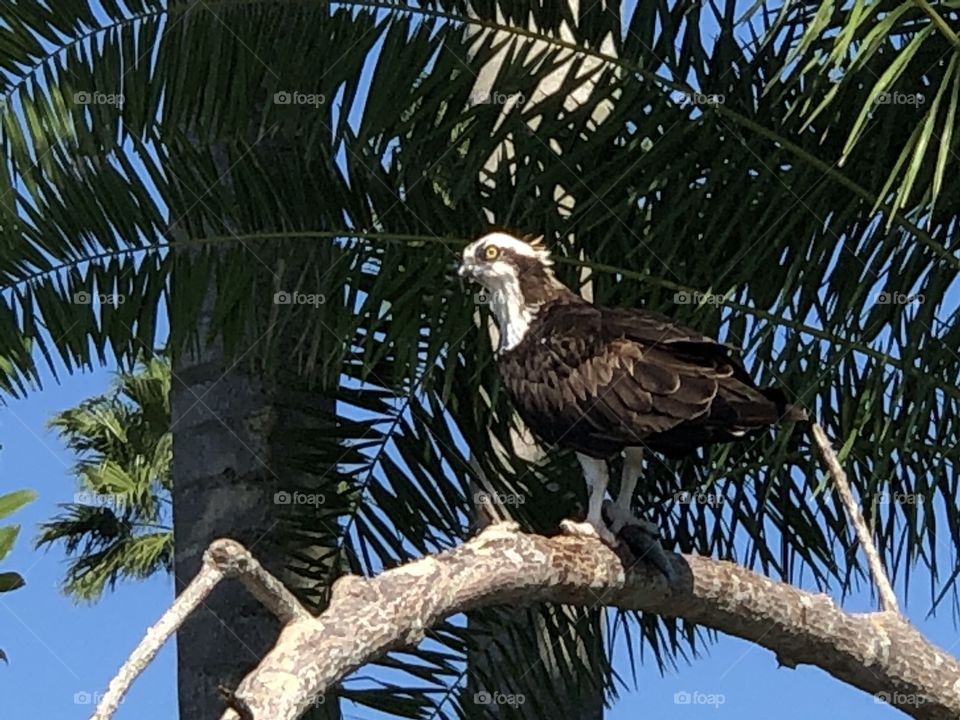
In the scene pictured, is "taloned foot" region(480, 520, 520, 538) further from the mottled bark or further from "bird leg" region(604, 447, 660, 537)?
the mottled bark

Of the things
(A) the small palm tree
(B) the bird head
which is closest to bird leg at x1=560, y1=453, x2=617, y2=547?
(B) the bird head

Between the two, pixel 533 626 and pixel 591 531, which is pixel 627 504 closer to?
pixel 591 531

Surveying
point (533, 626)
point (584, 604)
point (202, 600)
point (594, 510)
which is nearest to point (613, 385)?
point (594, 510)

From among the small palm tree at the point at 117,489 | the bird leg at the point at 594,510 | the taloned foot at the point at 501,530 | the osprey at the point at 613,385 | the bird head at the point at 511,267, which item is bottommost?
the small palm tree at the point at 117,489

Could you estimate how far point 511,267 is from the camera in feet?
16.1

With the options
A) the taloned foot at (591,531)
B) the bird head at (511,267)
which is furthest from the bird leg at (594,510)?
the bird head at (511,267)

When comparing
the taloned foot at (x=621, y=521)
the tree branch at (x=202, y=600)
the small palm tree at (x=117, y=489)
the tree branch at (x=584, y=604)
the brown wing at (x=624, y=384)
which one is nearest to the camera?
the tree branch at (x=202, y=600)

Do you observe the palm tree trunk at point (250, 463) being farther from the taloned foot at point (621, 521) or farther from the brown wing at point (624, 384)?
the taloned foot at point (621, 521)

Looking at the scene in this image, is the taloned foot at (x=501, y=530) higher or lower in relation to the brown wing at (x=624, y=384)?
lower

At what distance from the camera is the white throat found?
4.79 meters

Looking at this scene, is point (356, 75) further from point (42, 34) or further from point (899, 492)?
point (899, 492)

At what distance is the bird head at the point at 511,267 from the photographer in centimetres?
485

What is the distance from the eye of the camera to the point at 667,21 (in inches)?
241

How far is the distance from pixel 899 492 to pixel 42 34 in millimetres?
3144
